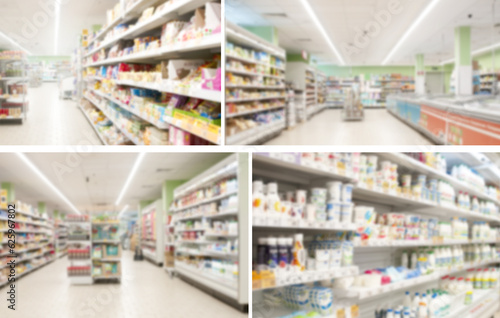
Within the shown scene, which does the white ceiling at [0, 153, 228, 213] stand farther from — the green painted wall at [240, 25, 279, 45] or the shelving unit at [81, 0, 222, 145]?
the green painted wall at [240, 25, 279, 45]

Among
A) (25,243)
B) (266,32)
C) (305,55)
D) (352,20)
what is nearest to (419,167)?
(352,20)

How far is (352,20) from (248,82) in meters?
1.30

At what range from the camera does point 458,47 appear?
861cm

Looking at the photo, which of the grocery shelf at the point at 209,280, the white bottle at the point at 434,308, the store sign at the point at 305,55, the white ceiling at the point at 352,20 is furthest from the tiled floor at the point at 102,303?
the store sign at the point at 305,55

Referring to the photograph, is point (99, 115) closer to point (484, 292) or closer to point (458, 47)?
point (484, 292)

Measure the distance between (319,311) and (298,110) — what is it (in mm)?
5966

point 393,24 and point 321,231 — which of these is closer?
point 321,231

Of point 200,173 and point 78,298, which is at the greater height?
point 200,173

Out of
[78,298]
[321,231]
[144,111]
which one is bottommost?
[78,298]

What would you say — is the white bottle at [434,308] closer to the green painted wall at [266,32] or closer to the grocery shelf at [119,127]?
the grocery shelf at [119,127]

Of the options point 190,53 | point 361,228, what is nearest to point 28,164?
point 190,53

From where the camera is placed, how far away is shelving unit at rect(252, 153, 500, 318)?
6.89 ft

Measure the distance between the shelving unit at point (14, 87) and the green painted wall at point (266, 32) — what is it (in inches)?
76.0

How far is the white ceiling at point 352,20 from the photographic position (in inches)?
143
